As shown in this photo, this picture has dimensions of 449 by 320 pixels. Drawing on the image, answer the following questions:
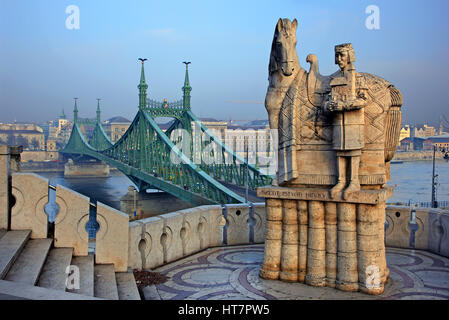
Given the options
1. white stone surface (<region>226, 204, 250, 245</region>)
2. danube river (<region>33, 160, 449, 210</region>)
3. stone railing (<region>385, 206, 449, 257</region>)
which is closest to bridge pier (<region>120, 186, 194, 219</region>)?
danube river (<region>33, 160, 449, 210</region>)

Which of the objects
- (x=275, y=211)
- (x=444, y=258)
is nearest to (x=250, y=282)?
(x=275, y=211)

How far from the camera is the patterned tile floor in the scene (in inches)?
230

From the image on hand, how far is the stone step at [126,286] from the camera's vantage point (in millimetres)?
5456

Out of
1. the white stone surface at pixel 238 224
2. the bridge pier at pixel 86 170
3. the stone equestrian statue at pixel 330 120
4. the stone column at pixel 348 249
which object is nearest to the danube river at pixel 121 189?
the bridge pier at pixel 86 170

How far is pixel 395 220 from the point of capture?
838cm

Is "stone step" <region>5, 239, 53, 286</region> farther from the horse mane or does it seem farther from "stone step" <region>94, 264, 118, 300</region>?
the horse mane

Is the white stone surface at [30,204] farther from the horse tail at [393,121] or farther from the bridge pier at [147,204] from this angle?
the bridge pier at [147,204]

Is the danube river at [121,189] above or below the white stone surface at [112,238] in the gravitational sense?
below

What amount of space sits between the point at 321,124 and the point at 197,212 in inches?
116

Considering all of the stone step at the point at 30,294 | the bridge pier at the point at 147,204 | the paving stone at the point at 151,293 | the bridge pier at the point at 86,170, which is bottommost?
the bridge pier at the point at 147,204

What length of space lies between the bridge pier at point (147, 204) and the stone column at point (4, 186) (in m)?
36.0

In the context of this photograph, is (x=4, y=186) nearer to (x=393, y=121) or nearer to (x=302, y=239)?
(x=302, y=239)

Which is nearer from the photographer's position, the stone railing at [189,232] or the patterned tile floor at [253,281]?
the patterned tile floor at [253,281]
